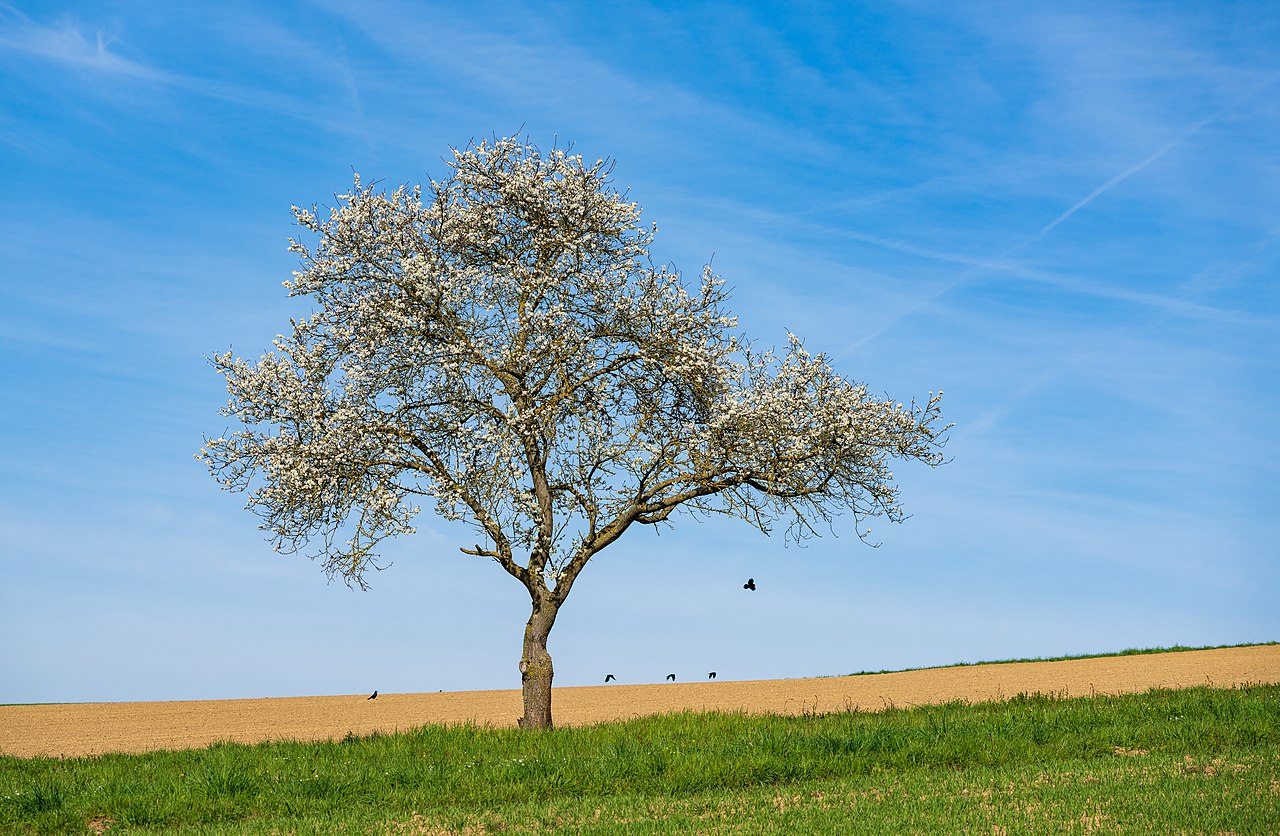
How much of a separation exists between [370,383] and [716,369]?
854 centimetres

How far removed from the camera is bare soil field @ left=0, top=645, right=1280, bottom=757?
28.9 m

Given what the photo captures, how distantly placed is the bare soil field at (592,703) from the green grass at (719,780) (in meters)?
6.00

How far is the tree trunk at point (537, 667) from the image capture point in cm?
2438

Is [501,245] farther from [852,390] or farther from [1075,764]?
[1075,764]

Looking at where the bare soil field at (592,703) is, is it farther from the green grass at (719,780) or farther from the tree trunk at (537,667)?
the green grass at (719,780)

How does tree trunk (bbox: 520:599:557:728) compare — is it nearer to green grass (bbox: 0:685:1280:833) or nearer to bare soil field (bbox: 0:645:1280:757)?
bare soil field (bbox: 0:645:1280:757)

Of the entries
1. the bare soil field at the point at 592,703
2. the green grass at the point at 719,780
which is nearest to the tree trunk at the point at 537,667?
the bare soil field at the point at 592,703

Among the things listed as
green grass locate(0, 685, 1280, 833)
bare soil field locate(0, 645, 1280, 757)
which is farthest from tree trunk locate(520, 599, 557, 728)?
green grass locate(0, 685, 1280, 833)

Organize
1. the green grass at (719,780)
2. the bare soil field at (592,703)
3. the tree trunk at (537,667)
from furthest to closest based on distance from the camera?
the bare soil field at (592,703)
the tree trunk at (537,667)
the green grass at (719,780)

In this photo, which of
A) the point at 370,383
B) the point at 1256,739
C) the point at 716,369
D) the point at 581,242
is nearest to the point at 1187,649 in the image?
the point at 1256,739

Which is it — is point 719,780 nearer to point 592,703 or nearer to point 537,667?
point 537,667

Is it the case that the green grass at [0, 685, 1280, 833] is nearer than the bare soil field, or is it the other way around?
the green grass at [0, 685, 1280, 833]

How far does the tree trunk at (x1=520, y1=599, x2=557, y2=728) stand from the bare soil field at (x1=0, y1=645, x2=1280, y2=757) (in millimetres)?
1954

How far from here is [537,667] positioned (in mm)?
24531
